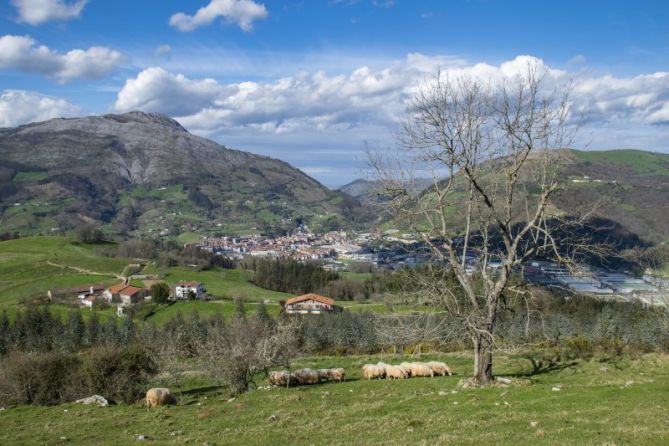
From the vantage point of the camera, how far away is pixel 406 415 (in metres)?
16.9

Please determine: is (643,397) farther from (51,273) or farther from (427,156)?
(51,273)

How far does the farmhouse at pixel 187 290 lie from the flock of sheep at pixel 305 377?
88761 mm

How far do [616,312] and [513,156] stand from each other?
62808 millimetres

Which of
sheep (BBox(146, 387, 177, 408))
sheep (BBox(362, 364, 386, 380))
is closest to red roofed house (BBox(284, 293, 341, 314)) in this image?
sheep (BBox(362, 364, 386, 380))

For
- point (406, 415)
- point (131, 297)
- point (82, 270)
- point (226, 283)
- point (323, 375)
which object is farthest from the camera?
point (82, 270)

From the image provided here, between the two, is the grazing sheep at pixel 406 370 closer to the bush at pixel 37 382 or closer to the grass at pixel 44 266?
the bush at pixel 37 382

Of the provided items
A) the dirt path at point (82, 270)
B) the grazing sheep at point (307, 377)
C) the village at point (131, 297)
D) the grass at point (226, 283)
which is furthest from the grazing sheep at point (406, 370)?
the dirt path at point (82, 270)

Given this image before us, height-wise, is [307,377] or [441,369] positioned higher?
[441,369]

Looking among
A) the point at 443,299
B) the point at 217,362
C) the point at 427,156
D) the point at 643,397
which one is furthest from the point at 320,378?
the point at 643,397

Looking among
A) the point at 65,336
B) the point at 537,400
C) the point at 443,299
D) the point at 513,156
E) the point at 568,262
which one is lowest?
the point at 65,336

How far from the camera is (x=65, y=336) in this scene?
257 ft

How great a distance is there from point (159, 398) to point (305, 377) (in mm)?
8225

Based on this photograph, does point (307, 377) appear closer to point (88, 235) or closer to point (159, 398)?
point (159, 398)

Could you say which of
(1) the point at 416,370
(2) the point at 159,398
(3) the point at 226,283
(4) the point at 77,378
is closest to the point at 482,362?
(1) the point at 416,370
